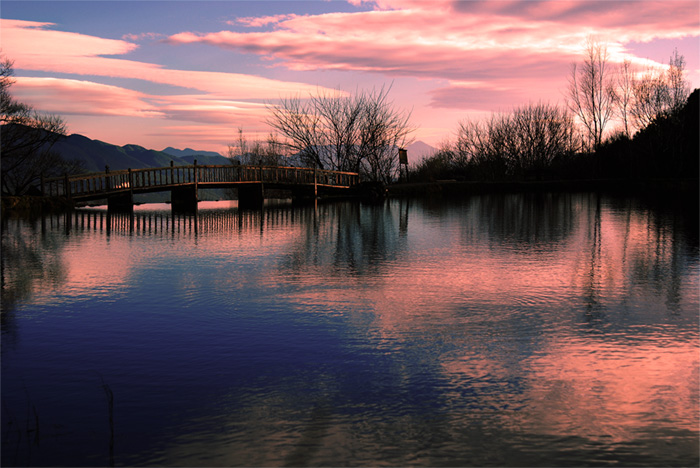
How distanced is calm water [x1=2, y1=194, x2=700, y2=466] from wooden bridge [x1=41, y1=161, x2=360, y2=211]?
1822 centimetres

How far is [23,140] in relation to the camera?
4241 centimetres

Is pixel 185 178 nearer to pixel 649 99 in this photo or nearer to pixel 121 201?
pixel 121 201

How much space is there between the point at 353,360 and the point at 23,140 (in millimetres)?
43841

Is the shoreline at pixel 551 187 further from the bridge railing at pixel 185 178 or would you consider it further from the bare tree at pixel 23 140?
the bare tree at pixel 23 140

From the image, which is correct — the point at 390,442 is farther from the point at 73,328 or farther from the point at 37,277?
the point at 37,277

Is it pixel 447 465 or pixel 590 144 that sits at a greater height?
pixel 590 144

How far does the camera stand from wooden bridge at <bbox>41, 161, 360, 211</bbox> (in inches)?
1121

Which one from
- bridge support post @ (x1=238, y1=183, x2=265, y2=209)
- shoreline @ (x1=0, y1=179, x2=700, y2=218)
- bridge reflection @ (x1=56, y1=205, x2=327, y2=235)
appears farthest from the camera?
shoreline @ (x1=0, y1=179, x2=700, y2=218)

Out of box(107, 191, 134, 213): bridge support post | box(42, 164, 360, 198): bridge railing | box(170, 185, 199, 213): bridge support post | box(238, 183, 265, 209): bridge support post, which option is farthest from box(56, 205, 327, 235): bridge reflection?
box(238, 183, 265, 209): bridge support post

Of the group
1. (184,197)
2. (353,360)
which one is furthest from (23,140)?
(353,360)

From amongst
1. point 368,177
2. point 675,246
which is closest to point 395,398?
point 675,246

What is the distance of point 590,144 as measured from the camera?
182ft

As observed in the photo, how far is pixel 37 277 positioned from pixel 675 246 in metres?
11.5

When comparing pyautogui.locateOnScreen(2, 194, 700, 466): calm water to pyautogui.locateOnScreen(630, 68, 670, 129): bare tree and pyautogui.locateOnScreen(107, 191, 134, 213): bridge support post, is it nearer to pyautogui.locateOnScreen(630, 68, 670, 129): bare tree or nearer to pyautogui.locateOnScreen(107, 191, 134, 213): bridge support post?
pyautogui.locateOnScreen(107, 191, 134, 213): bridge support post
